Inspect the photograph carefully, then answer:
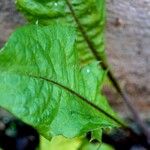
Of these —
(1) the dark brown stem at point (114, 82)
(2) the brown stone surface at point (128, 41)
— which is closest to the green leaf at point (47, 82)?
(1) the dark brown stem at point (114, 82)

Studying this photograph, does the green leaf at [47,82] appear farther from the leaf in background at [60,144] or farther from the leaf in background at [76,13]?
the leaf in background at [60,144]

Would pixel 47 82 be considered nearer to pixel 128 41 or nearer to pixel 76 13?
pixel 76 13

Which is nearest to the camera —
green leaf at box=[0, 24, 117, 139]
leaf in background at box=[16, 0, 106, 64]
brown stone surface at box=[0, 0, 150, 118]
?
green leaf at box=[0, 24, 117, 139]

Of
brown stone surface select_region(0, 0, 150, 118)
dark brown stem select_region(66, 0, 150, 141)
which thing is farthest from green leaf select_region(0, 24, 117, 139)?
brown stone surface select_region(0, 0, 150, 118)

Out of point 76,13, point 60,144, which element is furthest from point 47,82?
point 60,144

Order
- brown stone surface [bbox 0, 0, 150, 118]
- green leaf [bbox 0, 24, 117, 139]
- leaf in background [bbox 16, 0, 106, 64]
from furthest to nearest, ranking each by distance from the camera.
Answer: brown stone surface [bbox 0, 0, 150, 118] → leaf in background [bbox 16, 0, 106, 64] → green leaf [bbox 0, 24, 117, 139]

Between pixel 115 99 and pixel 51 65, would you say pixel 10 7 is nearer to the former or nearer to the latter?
pixel 51 65

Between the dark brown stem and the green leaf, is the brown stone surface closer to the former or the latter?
the dark brown stem
